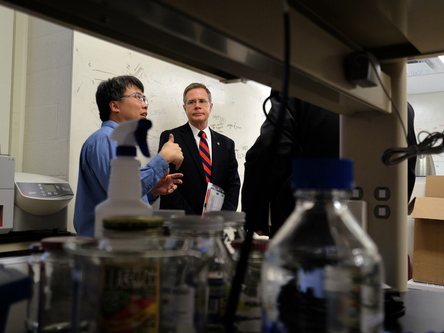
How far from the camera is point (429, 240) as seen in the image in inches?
91.5

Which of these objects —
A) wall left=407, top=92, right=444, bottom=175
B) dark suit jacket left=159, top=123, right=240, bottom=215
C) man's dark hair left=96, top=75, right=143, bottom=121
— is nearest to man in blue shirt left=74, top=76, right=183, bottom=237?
man's dark hair left=96, top=75, right=143, bottom=121

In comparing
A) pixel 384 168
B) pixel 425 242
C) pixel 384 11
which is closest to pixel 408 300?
pixel 384 168

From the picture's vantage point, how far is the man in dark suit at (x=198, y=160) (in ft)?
8.55

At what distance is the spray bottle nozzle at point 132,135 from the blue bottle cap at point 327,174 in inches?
7.5

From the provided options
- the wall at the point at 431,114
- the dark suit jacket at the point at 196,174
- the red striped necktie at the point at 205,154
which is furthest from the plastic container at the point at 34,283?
the wall at the point at 431,114

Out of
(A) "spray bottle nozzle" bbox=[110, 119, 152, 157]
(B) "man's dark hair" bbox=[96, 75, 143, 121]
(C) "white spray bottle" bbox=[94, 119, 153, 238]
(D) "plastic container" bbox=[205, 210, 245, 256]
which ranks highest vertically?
(B) "man's dark hair" bbox=[96, 75, 143, 121]

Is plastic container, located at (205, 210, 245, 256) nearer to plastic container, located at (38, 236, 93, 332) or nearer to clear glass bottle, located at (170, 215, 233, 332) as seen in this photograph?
clear glass bottle, located at (170, 215, 233, 332)

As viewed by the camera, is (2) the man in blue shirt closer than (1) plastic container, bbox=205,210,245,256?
No

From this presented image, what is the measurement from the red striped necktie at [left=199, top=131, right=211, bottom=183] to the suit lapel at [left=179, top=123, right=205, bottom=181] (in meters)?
0.05

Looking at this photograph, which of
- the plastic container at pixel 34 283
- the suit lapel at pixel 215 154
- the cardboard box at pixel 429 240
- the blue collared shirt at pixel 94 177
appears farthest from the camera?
the suit lapel at pixel 215 154

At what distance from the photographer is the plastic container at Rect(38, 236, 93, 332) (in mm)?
413

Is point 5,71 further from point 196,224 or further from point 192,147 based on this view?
point 196,224

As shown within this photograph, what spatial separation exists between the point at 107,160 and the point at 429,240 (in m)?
1.91

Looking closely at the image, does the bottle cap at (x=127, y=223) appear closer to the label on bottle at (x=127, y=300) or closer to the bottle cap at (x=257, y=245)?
the label on bottle at (x=127, y=300)
